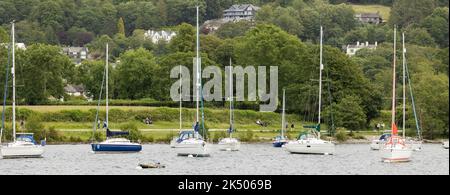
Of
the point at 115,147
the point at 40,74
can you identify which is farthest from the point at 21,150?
the point at 40,74

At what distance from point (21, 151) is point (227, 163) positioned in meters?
13.2

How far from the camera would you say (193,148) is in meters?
77.1

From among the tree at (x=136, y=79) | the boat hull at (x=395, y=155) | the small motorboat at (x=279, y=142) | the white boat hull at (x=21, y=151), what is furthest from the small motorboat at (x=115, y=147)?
the tree at (x=136, y=79)

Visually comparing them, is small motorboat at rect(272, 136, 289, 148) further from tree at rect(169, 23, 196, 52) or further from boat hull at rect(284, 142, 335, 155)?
tree at rect(169, 23, 196, 52)

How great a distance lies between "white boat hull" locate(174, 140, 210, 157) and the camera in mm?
77188

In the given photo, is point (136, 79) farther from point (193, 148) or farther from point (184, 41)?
point (193, 148)

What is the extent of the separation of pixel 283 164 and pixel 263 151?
15.5 metres

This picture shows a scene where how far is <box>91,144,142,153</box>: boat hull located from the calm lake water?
54 cm

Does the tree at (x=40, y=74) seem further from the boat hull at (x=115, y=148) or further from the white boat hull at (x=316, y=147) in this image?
the white boat hull at (x=316, y=147)

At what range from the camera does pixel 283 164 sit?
72562mm

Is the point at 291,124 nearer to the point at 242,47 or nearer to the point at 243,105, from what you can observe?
the point at 243,105

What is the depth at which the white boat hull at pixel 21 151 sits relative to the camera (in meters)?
75.4
